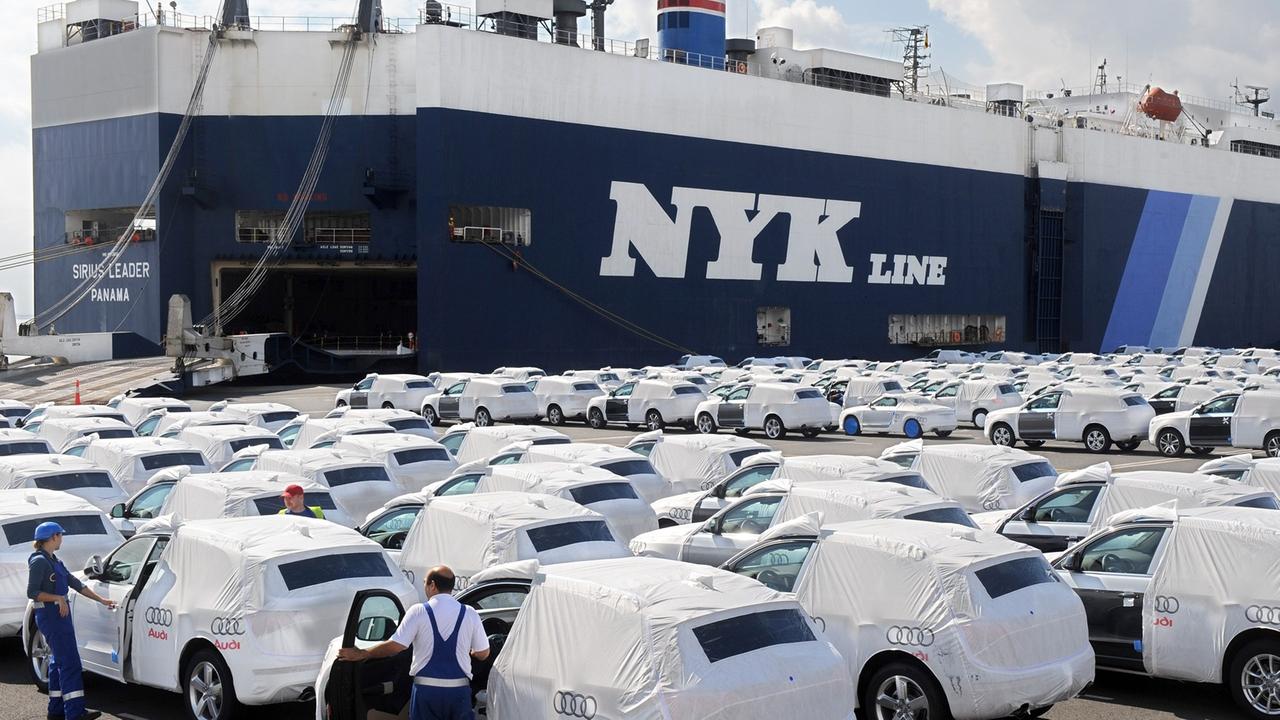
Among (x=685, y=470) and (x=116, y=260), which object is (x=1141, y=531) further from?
(x=116, y=260)

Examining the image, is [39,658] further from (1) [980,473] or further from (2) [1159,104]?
(2) [1159,104]

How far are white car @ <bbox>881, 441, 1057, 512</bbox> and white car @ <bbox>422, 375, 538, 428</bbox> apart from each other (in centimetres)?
1875


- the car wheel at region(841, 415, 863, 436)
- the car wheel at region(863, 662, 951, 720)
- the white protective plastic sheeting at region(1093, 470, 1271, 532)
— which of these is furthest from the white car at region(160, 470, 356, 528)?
the car wheel at region(841, 415, 863, 436)

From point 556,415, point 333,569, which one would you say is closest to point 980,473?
point 333,569

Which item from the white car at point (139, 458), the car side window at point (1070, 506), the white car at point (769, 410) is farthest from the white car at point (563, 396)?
the car side window at point (1070, 506)

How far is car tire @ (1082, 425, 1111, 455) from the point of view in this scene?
30.2 metres

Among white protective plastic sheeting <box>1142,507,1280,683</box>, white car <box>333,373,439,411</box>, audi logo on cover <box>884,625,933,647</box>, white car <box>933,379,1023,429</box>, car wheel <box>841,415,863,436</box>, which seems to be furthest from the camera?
white car <box>333,373,439,411</box>

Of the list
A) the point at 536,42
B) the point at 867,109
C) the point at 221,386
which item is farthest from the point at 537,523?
the point at 867,109

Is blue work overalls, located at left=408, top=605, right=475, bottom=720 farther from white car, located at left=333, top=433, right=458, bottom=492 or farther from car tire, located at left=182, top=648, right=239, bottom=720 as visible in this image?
white car, located at left=333, top=433, right=458, bottom=492

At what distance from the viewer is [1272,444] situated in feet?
92.2

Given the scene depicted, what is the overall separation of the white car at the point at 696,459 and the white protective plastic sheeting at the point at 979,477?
2.51m

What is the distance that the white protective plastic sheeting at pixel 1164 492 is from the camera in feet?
45.6

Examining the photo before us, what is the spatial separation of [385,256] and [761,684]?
152 feet

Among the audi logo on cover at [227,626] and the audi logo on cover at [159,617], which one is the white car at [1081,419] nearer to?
the audi logo on cover at [159,617]
